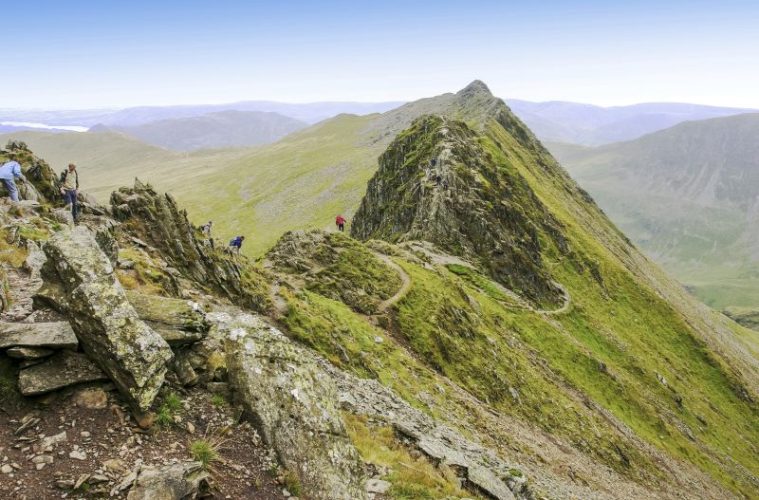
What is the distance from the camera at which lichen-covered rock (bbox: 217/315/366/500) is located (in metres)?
15.8

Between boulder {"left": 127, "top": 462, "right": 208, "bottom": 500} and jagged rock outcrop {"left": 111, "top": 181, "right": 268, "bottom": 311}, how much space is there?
21.6 meters

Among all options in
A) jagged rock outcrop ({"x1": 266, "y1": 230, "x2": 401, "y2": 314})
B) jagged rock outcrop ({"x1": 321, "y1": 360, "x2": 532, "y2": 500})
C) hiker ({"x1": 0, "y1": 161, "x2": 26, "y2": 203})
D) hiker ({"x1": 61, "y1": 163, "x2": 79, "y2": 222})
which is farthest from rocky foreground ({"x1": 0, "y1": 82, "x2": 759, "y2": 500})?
hiker ({"x1": 61, "y1": 163, "x2": 79, "y2": 222})

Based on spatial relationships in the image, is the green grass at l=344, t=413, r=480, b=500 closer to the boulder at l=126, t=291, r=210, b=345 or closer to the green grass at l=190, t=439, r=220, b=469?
the green grass at l=190, t=439, r=220, b=469

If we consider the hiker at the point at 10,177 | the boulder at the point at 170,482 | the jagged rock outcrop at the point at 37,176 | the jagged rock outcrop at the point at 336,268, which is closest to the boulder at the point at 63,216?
the hiker at the point at 10,177

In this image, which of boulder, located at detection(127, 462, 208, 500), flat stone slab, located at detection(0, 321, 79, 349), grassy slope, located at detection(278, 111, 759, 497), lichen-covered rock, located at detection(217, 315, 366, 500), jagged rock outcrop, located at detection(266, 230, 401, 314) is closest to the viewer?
boulder, located at detection(127, 462, 208, 500)

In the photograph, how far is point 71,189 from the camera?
30844mm

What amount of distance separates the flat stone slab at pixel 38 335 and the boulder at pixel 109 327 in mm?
299

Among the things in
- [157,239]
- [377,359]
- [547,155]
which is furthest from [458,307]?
[547,155]

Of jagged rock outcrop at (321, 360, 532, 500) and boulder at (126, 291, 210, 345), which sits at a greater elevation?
boulder at (126, 291, 210, 345)

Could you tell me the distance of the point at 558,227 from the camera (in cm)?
10269

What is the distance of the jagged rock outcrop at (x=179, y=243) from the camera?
3388cm

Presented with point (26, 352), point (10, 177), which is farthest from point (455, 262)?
point (26, 352)

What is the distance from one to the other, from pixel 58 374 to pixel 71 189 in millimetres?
21425

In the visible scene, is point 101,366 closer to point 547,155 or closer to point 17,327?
point 17,327
